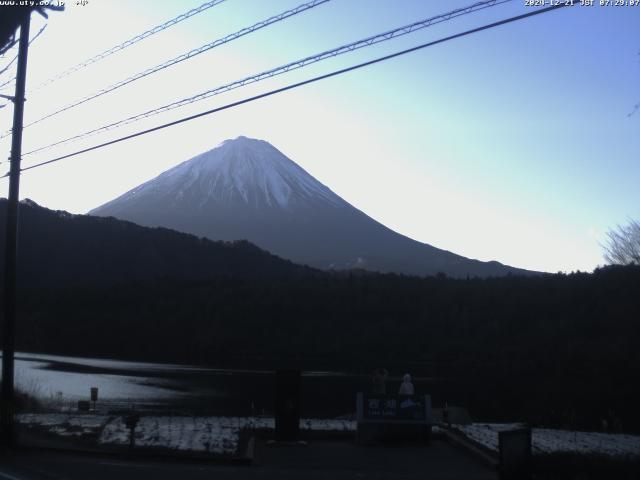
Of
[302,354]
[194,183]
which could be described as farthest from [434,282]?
[194,183]

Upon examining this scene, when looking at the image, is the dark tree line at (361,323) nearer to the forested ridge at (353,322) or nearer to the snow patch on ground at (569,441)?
the forested ridge at (353,322)

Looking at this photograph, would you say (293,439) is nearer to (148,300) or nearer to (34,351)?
(34,351)

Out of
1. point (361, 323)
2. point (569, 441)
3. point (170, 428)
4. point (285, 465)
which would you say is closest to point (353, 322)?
point (361, 323)

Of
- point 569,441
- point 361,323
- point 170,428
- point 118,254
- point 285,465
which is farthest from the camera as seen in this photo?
point 118,254

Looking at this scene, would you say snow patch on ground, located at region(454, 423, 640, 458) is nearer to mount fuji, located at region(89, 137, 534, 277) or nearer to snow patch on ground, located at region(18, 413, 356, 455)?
snow patch on ground, located at region(18, 413, 356, 455)

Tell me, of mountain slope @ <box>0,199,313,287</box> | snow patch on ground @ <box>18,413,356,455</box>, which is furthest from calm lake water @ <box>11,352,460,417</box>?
mountain slope @ <box>0,199,313,287</box>

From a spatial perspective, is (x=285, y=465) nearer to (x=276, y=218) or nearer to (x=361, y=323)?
(x=361, y=323)
